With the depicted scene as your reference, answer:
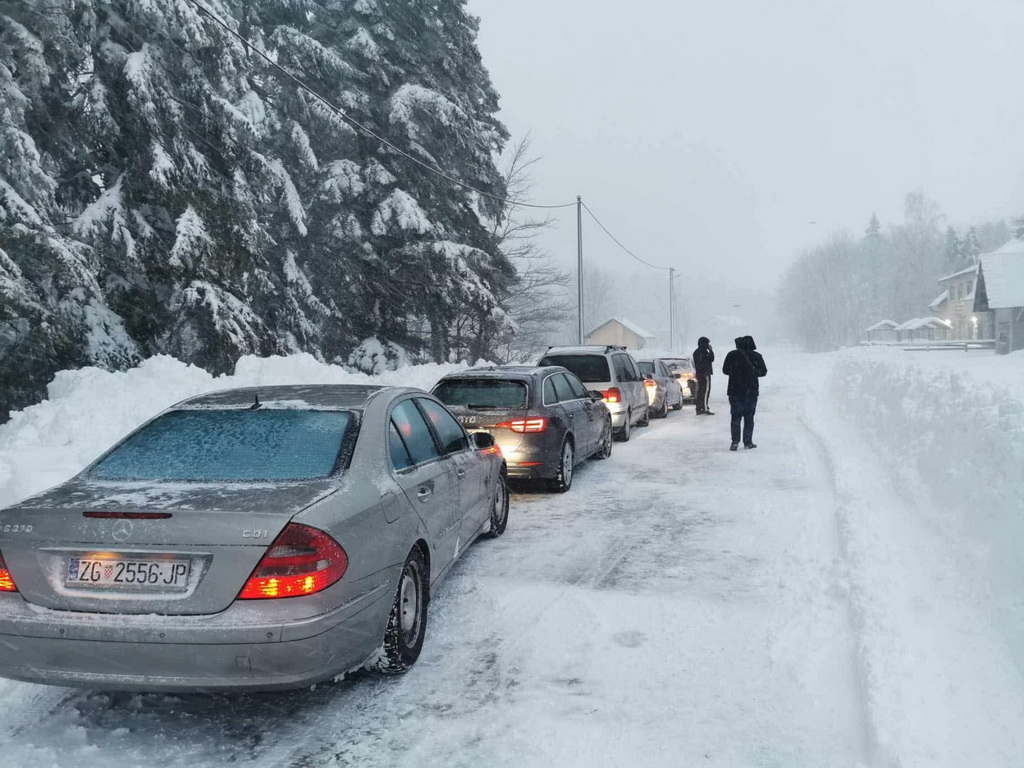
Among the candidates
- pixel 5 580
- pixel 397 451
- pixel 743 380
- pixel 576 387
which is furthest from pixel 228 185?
pixel 5 580

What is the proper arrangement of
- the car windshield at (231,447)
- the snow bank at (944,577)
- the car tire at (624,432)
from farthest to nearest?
the car tire at (624,432)
the car windshield at (231,447)
the snow bank at (944,577)

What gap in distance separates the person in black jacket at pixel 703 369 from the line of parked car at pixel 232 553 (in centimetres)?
1444

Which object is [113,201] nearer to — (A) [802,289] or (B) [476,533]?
(B) [476,533]

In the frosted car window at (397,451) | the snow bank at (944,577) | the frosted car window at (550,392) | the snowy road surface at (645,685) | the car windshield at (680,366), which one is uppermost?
the car windshield at (680,366)

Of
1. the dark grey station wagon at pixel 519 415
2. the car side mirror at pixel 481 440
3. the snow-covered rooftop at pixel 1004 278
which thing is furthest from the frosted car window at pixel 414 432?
the snow-covered rooftop at pixel 1004 278

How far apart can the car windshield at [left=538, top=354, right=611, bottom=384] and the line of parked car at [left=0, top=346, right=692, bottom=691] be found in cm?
940

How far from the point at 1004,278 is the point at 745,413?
138 ft

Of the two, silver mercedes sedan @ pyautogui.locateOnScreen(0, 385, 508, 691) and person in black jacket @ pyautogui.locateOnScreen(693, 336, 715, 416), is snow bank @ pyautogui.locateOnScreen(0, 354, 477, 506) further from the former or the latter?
person in black jacket @ pyautogui.locateOnScreen(693, 336, 715, 416)

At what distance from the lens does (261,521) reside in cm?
331

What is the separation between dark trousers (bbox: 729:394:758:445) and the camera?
12.6 metres

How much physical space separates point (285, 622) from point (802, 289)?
125 meters

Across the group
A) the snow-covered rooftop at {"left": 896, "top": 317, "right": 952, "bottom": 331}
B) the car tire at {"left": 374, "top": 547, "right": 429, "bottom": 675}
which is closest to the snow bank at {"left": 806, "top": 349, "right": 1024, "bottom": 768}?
the car tire at {"left": 374, "top": 547, "right": 429, "bottom": 675}

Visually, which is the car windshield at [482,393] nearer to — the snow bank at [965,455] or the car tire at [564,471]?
the car tire at [564,471]

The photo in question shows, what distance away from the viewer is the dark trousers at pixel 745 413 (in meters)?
12.6
